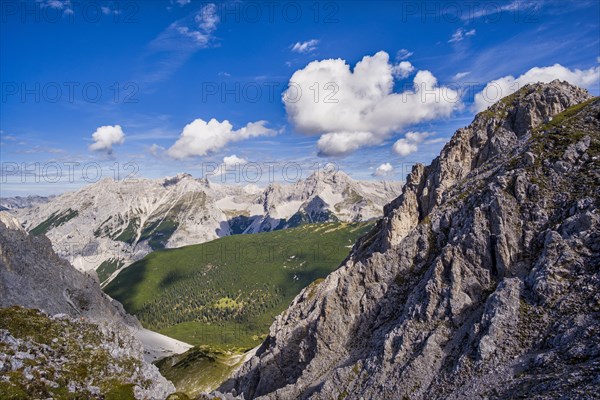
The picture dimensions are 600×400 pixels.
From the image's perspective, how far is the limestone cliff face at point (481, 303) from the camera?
49.8m

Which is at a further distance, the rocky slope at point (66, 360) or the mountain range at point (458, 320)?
the mountain range at point (458, 320)

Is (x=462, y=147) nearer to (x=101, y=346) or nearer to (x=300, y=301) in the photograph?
(x=300, y=301)

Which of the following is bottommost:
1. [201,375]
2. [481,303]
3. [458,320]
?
[201,375]

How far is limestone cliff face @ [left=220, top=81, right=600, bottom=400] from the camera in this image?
49.8 m

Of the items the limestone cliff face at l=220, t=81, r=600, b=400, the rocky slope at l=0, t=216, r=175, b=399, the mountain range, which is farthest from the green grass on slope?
the rocky slope at l=0, t=216, r=175, b=399

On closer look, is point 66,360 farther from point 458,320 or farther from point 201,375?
point 201,375

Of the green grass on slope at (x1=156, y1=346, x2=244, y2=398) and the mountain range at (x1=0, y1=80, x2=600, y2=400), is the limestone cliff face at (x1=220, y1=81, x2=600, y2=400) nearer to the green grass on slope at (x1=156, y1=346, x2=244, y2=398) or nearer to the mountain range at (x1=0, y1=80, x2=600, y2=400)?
the mountain range at (x1=0, y1=80, x2=600, y2=400)

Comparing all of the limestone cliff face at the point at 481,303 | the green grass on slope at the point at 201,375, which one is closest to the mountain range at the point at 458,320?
the limestone cliff face at the point at 481,303

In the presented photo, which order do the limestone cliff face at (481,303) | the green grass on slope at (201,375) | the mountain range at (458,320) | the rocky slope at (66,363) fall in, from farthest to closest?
the green grass on slope at (201,375), the limestone cliff face at (481,303), the mountain range at (458,320), the rocky slope at (66,363)

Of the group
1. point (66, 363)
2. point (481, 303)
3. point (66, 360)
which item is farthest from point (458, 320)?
point (66, 360)

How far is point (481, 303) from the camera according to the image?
6334 cm

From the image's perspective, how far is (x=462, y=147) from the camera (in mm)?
123438

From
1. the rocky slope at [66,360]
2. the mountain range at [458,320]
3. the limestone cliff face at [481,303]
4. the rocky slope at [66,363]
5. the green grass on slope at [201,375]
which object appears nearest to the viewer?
the rocky slope at [66,363]

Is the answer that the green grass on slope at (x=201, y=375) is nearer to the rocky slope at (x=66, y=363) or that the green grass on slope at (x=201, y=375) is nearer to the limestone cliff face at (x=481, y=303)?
the limestone cliff face at (x=481, y=303)
